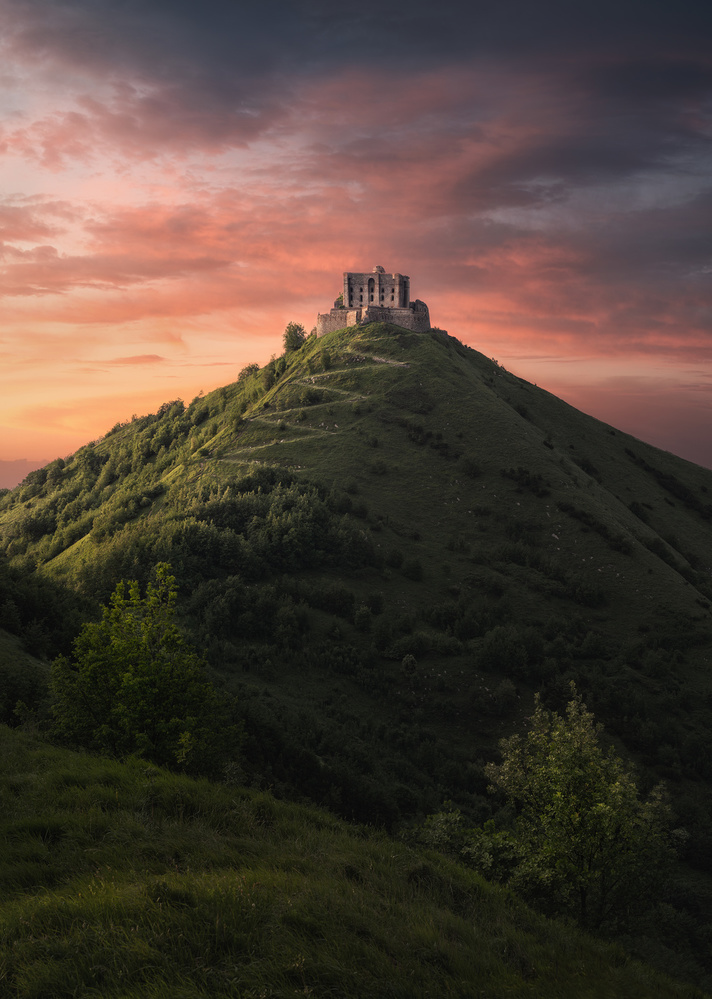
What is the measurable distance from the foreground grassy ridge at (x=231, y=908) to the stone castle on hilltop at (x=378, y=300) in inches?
6328

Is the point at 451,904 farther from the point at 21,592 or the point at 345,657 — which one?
the point at 345,657

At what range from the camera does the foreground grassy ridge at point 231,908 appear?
25.3 feet

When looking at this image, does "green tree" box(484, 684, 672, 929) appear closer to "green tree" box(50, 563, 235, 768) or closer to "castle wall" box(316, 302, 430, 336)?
"green tree" box(50, 563, 235, 768)

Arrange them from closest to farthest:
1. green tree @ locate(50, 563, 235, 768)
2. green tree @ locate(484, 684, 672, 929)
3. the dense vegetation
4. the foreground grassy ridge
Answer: the foreground grassy ridge, green tree @ locate(484, 684, 672, 929), green tree @ locate(50, 563, 235, 768), the dense vegetation

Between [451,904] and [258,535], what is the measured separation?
75.5 meters

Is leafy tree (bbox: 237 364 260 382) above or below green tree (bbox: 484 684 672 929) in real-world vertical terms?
above

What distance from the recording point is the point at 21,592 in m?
36.5

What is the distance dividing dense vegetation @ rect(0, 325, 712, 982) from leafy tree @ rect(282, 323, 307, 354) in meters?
23.3

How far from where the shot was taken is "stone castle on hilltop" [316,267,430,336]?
165 meters

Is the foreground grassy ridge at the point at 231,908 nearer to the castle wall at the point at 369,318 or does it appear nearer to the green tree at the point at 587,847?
the green tree at the point at 587,847

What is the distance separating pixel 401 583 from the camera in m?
86.4

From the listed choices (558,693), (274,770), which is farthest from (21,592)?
(558,693)

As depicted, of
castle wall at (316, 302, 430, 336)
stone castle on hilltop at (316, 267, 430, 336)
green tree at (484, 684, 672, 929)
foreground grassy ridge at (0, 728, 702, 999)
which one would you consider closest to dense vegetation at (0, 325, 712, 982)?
green tree at (484, 684, 672, 929)

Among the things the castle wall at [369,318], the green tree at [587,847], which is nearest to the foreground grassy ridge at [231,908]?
the green tree at [587,847]
